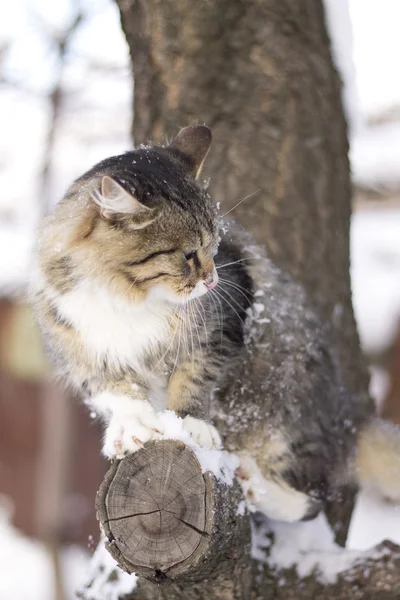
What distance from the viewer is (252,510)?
8.00ft

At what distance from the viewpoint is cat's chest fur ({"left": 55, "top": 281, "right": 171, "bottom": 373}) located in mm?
2160

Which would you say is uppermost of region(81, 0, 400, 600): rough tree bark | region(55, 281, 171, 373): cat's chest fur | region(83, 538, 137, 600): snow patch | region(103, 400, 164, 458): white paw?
region(81, 0, 400, 600): rough tree bark

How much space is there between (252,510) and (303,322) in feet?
2.48

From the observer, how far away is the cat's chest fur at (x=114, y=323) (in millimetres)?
2160

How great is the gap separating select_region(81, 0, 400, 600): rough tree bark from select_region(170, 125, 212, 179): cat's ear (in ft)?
2.87

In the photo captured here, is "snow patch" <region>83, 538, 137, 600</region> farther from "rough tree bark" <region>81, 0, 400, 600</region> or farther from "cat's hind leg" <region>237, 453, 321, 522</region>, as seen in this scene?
"rough tree bark" <region>81, 0, 400, 600</region>

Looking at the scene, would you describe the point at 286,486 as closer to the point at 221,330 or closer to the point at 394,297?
the point at 221,330

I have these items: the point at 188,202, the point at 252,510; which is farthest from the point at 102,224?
the point at 252,510

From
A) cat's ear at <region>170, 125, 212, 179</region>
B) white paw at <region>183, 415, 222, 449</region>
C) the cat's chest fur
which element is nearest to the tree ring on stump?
white paw at <region>183, 415, 222, 449</region>

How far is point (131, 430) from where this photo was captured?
2.04 meters

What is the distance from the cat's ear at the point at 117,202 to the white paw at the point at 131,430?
0.60 metres

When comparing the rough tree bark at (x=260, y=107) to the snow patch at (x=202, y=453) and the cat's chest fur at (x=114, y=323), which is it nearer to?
the cat's chest fur at (x=114, y=323)

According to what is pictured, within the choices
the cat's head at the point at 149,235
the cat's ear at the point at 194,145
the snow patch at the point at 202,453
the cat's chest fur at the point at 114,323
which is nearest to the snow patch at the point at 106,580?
the snow patch at the point at 202,453

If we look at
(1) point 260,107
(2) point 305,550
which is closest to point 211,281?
(2) point 305,550
